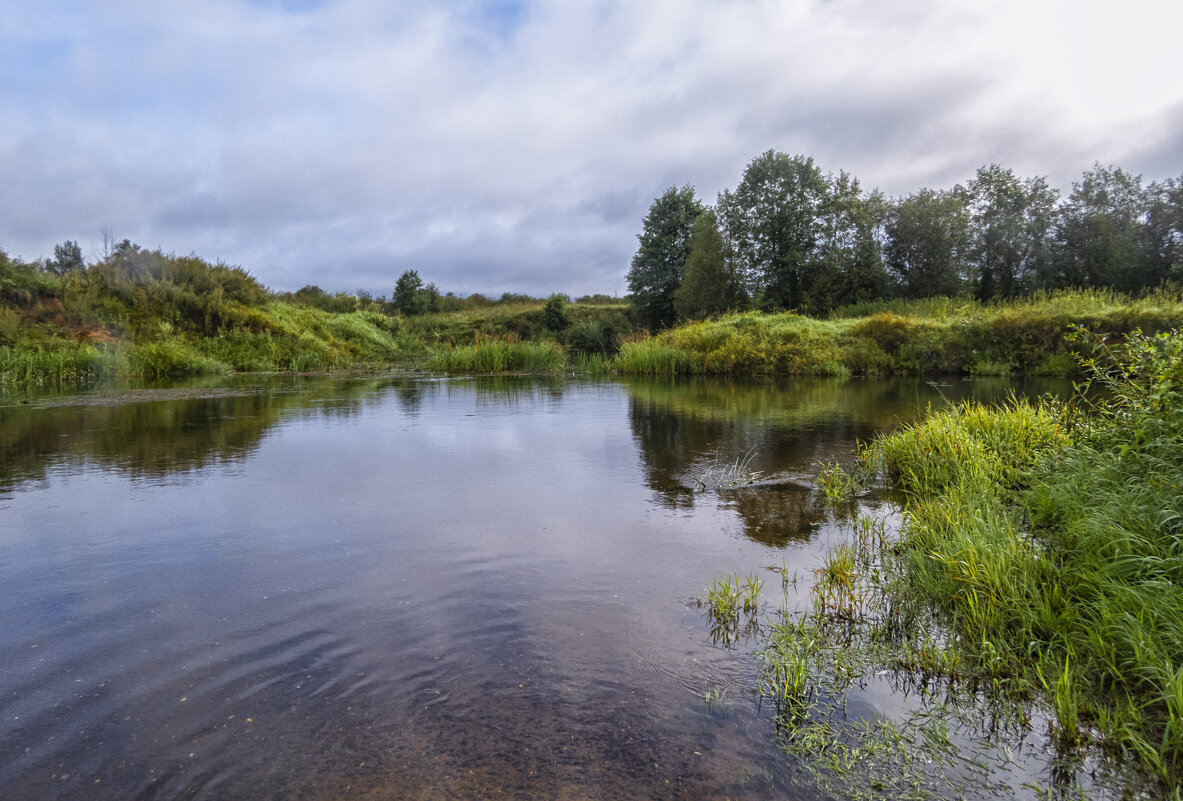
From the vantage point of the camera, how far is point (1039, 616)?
322cm

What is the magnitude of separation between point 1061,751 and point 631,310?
157ft

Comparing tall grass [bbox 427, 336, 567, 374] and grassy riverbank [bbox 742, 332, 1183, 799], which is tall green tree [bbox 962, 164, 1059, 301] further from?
grassy riverbank [bbox 742, 332, 1183, 799]

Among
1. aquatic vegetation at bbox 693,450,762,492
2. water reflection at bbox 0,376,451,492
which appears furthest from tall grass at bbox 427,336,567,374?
aquatic vegetation at bbox 693,450,762,492

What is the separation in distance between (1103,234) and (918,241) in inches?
366

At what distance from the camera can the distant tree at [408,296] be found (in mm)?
44750

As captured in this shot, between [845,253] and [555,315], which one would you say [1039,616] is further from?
[555,315]

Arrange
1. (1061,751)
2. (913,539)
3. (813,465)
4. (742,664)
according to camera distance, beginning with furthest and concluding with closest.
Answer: (813,465) < (913,539) < (742,664) < (1061,751)

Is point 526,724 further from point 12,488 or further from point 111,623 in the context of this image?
point 12,488

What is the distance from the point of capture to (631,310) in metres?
49.6

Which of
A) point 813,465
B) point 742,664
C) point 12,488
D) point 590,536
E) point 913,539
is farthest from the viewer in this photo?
point 813,465

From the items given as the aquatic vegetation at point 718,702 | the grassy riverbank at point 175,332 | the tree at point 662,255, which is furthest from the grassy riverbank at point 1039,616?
the tree at point 662,255

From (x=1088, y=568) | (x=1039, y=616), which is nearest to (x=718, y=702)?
(x=1039, y=616)

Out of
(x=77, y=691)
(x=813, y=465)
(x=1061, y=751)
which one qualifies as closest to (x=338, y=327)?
(x=813, y=465)

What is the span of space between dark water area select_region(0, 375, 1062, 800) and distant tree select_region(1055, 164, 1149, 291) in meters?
35.7
